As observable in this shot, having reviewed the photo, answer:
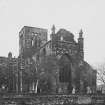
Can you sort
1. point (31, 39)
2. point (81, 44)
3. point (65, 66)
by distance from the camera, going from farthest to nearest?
1. point (31, 39)
2. point (81, 44)
3. point (65, 66)

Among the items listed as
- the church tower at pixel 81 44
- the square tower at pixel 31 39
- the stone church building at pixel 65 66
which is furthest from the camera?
the square tower at pixel 31 39

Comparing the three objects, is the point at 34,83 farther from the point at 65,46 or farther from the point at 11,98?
the point at 11,98

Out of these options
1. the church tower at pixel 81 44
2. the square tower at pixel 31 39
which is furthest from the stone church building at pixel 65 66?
the square tower at pixel 31 39

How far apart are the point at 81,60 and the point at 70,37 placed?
6757 millimetres

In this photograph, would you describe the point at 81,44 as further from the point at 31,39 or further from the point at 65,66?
the point at 31,39

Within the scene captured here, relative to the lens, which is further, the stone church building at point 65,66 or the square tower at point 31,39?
the square tower at point 31,39

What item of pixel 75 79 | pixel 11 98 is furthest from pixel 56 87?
pixel 11 98

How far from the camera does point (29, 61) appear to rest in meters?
44.2

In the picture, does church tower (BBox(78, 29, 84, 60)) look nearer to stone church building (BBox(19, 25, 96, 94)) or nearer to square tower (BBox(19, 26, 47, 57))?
stone church building (BBox(19, 25, 96, 94))

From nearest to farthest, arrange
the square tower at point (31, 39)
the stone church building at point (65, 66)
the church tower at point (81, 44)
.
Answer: the stone church building at point (65, 66)
the church tower at point (81, 44)
the square tower at point (31, 39)

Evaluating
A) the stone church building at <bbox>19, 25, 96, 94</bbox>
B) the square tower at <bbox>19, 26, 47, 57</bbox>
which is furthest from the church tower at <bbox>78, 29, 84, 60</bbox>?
the square tower at <bbox>19, 26, 47, 57</bbox>

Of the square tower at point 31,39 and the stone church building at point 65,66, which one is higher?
the square tower at point 31,39

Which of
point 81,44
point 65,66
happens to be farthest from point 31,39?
point 65,66

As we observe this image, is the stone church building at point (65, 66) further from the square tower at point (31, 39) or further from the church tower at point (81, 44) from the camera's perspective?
the square tower at point (31, 39)
